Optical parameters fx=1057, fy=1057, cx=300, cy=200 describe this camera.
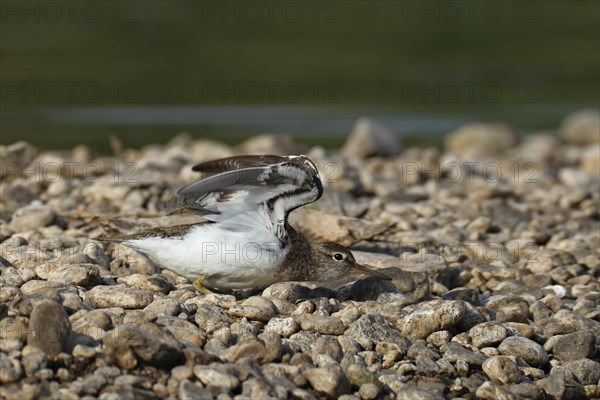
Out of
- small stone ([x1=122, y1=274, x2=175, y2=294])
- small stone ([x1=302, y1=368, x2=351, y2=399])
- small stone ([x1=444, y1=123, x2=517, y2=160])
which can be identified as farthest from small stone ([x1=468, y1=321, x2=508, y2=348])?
small stone ([x1=444, y1=123, x2=517, y2=160])

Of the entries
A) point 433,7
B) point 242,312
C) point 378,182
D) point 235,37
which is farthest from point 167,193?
point 433,7

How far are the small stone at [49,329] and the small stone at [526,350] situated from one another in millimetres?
3119

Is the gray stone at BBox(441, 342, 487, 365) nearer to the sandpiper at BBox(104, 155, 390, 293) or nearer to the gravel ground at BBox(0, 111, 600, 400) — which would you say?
the gravel ground at BBox(0, 111, 600, 400)

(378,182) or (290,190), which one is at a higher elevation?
(290,190)

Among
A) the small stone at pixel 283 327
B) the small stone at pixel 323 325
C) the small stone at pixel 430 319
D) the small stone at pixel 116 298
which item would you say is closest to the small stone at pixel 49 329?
the small stone at pixel 116 298

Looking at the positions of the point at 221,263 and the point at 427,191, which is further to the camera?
the point at 427,191

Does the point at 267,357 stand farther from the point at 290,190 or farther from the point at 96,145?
the point at 96,145

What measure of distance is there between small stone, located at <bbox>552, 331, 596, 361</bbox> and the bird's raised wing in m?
2.12

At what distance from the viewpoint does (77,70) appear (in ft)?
88.2

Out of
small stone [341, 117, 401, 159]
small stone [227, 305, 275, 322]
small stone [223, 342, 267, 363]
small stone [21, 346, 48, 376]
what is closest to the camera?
small stone [21, 346, 48, 376]

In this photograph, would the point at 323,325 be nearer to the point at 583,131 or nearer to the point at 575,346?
the point at 575,346

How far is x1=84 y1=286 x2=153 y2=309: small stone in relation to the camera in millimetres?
7359

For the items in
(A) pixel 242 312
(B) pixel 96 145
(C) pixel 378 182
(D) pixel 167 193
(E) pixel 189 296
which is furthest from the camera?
(B) pixel 96 145

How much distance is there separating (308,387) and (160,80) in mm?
21023
